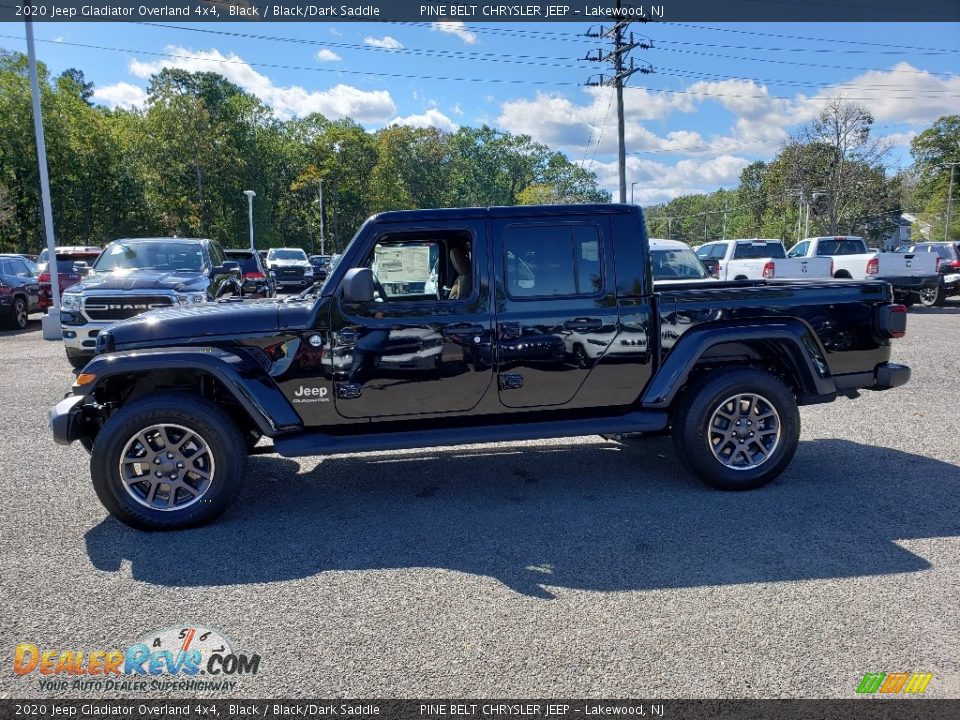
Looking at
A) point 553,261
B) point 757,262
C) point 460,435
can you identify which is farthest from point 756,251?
point 460,435

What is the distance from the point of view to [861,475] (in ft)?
17.7

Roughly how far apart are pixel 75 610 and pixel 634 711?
8.62 ft

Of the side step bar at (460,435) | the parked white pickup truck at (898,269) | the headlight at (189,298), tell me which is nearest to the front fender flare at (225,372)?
the side step bar at (460,435)

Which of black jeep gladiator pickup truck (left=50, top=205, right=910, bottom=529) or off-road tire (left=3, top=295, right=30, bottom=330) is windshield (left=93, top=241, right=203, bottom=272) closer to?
off-road tire (left=3, top=295, right=30, bottom=330)

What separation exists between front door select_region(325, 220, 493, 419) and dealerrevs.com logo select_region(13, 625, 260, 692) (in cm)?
184

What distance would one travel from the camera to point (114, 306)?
10.2 metres

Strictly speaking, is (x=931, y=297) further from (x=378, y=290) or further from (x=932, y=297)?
(x=378, y=290)

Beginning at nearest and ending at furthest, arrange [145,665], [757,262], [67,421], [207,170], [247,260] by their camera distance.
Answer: [145,665], [67,421], [757,262], [247,260], [207,170]

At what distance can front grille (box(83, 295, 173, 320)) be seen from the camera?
10164 mm

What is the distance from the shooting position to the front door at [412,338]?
15.3ft

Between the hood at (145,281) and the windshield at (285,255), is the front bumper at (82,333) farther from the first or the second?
the windshield at (285,255)

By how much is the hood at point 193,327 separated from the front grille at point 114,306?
19.8 ft

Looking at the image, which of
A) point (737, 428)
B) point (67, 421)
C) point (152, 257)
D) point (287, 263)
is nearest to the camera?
point (67, 421)

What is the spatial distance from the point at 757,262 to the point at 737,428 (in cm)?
1620
